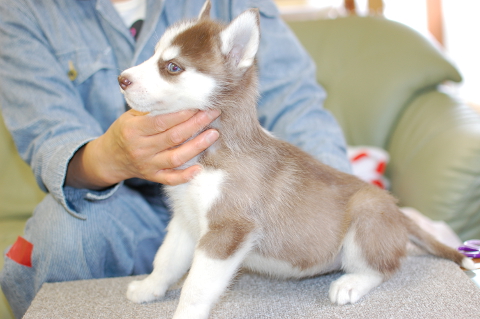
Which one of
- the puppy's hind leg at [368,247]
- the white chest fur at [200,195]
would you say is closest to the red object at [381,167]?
the puppy's hind leg at [368,247]

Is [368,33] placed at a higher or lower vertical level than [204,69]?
lower

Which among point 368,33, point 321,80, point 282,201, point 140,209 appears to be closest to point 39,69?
point 140,209

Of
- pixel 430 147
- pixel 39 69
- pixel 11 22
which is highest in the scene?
pixel 11 22

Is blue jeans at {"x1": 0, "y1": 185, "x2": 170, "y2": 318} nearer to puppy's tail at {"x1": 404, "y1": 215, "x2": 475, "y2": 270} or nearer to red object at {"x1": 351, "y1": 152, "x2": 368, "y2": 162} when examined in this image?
puppy's tail at {"x1": 404, "y1": 215, "x2": 475, "y2": 270}

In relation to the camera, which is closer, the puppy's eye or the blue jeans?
the puppy's eye

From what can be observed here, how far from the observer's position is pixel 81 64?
182 centimetres

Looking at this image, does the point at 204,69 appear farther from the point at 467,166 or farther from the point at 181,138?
the point at 467,166

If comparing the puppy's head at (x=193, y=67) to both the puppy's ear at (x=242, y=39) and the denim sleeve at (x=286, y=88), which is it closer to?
the puppy's ear at (x=242, y=39)

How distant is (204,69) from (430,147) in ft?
4.82

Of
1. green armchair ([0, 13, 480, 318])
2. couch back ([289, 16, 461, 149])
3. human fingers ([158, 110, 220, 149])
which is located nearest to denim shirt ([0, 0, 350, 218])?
human fingers ([158, 110, 220, 149])

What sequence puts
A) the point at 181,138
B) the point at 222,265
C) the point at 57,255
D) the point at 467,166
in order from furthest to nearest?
1. the point at 467,166
2. the point at 57,255
3. the point at 181,138
4. the point at 222,265

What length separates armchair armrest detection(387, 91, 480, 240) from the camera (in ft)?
6.26

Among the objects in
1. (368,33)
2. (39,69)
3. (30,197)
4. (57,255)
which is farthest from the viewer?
(368,33)

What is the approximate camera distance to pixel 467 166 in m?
1.88
